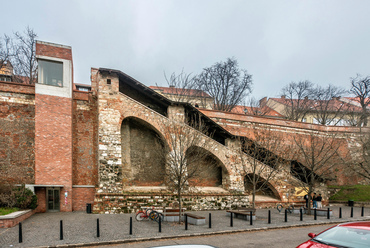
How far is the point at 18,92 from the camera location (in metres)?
17.1

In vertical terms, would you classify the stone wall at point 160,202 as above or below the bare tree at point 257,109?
below

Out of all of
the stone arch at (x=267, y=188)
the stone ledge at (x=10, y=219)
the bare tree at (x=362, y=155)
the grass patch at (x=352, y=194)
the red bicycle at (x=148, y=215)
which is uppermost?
the bare tree at (x=362, y=155)

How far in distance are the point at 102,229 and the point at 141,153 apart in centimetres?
901

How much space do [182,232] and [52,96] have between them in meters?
12.1

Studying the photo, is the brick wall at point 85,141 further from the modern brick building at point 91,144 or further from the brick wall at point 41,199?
the brick wall at point 41,199

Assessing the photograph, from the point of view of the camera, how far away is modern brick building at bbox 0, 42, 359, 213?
54.7ft

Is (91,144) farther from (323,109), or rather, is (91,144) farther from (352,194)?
(323,109)

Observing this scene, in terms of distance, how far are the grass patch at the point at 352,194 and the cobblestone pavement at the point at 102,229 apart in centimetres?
1197

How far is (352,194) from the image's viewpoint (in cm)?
2594

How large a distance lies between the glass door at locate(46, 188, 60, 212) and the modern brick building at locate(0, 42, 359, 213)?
6 cm

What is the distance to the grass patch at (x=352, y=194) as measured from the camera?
2505 centimetres

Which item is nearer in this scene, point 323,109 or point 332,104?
point 323,109

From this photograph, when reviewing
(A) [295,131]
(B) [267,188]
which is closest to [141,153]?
(B) [267,188]

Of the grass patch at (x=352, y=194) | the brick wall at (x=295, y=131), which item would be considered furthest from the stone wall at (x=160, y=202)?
the grass patch at (x=352, y=194)
